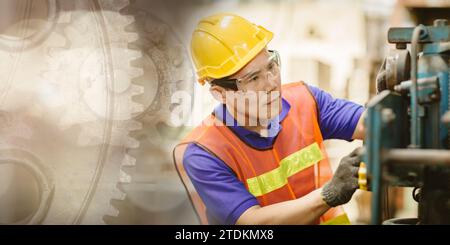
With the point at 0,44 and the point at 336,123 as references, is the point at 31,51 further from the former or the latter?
the point at 336,123

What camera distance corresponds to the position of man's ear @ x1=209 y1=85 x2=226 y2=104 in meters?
2.71

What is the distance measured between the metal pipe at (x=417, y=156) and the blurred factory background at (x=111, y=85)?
3.49ft

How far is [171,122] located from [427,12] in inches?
61.3

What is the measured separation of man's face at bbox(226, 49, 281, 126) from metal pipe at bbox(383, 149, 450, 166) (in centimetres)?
92

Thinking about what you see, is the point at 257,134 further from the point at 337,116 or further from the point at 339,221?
the point at 339,221

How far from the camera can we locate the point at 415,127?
1.99 meters

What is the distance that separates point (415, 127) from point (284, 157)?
786mm

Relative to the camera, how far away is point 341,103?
2713 mm

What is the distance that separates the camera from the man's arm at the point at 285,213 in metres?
2.51

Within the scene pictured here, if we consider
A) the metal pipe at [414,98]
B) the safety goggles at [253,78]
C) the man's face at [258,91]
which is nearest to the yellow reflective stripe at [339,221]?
the man's face at [258,91]

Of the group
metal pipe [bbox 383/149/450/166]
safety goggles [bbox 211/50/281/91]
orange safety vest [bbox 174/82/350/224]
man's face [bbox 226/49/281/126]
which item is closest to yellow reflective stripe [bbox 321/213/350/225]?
orange safety vest [bbox 174/82/350/224]

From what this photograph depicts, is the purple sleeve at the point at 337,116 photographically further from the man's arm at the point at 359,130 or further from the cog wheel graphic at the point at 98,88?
the cog wheel graphic at the point at 98,88

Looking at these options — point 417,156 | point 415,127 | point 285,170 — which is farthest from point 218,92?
point 417,156

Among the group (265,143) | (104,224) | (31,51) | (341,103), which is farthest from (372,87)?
(31,51)
